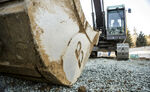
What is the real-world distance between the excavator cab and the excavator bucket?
4.89 metres

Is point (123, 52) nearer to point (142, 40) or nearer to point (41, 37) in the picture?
point (41, 37)

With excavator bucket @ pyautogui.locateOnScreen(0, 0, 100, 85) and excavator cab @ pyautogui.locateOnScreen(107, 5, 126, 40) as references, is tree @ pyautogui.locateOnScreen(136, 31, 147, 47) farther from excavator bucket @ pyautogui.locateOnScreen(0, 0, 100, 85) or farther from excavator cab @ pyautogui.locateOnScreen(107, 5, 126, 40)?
excavator bucket @ pyautogui.locateOnScreen(0, 0, 100, 85)

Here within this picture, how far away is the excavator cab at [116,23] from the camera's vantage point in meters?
5.89

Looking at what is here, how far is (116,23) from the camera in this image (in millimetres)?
6000

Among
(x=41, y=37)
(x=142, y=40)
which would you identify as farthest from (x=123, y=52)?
(x=142, y=40)

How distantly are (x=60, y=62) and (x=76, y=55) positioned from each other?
0.33 metres

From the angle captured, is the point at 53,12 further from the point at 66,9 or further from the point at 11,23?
the point at 11,23

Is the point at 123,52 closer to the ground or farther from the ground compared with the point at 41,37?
closer to the ground

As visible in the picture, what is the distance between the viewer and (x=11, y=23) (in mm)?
997

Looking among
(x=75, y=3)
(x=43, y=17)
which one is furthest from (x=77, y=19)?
(x=43, y=17)

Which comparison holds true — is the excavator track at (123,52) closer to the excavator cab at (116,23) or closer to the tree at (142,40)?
the excavator cab at (116,23)

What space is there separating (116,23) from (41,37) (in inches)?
221

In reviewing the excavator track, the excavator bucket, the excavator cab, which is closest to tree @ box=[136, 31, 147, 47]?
the excavator cab

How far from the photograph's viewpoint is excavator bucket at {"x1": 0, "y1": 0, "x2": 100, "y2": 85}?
935 millimetres
